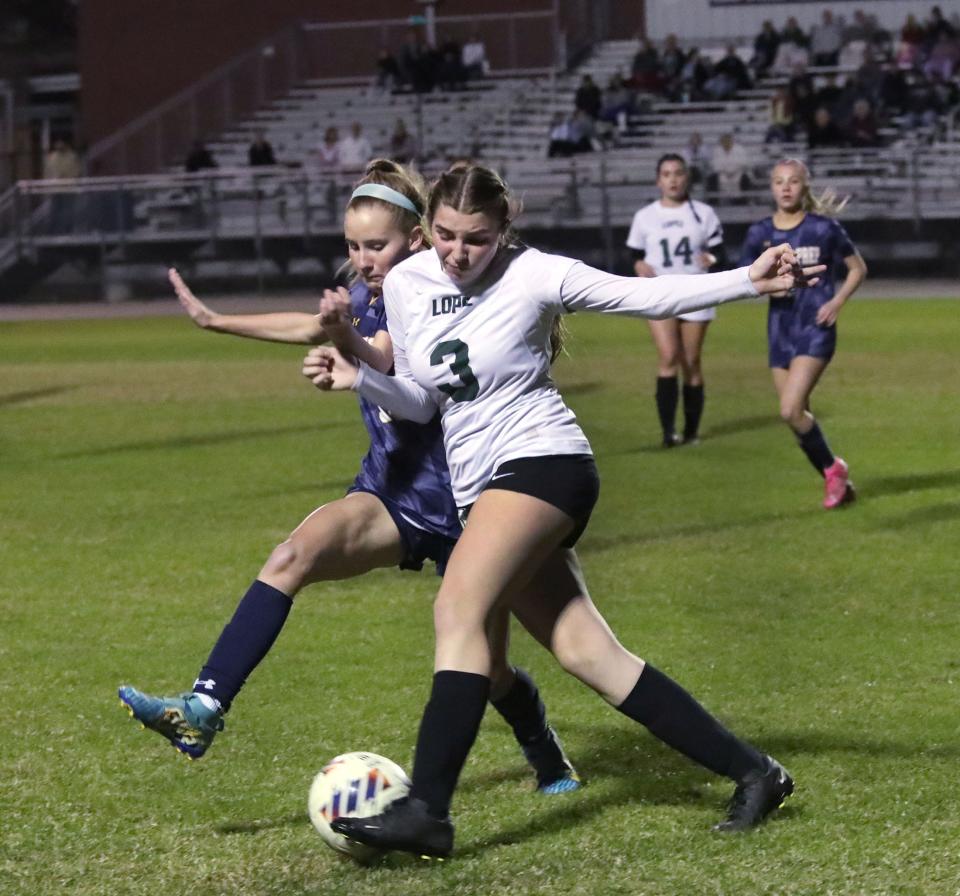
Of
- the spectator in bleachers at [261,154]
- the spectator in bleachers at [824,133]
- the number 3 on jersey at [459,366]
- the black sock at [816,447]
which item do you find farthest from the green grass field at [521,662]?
the spectator in bleachers at [261,154]

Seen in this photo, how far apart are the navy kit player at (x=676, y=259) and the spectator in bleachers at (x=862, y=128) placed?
17134mm

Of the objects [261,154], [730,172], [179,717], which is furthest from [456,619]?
[261,154]

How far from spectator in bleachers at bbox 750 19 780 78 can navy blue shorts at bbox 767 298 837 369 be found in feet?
81.2

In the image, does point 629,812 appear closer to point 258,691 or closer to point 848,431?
point 258,691

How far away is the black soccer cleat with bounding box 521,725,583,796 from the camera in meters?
4.81

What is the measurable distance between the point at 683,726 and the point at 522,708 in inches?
22.7

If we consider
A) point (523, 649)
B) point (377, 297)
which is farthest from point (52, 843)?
point (523, 649)

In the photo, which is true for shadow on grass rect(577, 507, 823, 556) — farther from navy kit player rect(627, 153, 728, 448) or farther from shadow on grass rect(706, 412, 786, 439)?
shadow on grass rect(706, 412, 786, 439)

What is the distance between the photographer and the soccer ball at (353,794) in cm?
414

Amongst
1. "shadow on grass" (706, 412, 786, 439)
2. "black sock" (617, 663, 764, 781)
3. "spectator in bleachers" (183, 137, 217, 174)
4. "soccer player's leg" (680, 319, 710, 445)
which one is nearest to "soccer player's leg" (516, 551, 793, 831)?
"black sock" (617, 663, 764, 781)

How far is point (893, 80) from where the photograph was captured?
1198 inches

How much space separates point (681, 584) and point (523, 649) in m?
1.37

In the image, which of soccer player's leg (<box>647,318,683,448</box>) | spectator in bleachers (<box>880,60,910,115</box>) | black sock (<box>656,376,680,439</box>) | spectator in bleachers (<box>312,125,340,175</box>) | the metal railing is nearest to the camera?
soccer player's leg (<box>647,318,683,448</box>)

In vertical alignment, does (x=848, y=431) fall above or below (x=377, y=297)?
below
